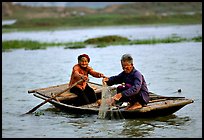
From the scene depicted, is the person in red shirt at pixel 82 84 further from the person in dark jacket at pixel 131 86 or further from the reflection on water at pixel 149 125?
the reflection on water at pixel 149 125

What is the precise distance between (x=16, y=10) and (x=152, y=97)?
91.8 meters

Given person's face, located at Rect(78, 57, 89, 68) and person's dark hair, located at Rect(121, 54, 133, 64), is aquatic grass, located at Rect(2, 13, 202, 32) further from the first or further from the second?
person's dark hair, located at Rect(121, 54, 133, 64)

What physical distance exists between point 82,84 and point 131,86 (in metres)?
1.83

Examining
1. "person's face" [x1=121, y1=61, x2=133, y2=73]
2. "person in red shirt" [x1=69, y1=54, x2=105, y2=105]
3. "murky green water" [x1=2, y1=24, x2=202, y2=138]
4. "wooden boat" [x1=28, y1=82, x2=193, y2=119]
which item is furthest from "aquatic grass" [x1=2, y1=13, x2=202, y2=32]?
"person's face" [x1=121, y1=61, x2=133, y2=73]

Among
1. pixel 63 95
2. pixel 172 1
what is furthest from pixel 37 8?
pixel 63 95

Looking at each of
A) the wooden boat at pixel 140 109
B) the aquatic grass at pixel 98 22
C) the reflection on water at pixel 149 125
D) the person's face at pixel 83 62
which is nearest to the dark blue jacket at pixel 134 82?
the wooden boat at pixel 140 109

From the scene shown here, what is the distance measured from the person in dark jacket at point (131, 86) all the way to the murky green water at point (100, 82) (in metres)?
0.36

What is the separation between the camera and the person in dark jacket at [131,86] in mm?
9364

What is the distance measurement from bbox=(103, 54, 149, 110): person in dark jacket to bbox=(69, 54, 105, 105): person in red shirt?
106cm

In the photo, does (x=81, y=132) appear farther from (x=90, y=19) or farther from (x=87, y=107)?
(x=90, y=19)

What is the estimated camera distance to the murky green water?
923cm

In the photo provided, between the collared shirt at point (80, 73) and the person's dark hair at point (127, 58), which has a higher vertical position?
the person's dark hair at point (127, 58)

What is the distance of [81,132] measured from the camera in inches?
363

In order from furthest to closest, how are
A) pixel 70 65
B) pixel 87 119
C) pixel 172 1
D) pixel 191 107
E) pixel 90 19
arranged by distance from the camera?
pixel 172 1 < pixel 90 19 < pixel 70 65 < pixel 191 107 < pixel 87 119
